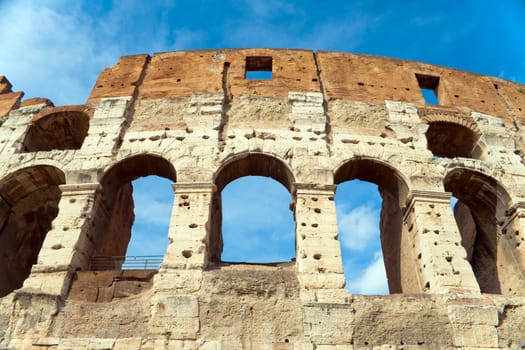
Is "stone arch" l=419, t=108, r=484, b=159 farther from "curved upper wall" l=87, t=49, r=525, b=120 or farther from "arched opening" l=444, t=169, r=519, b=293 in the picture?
"arched opening" l=444, t=169, r=519, b=293

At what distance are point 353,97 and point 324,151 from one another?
213cm

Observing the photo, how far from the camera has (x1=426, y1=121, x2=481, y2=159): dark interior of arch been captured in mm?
9938

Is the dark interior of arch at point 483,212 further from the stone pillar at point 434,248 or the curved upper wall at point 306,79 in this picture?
the curved upper wall at point 306,79

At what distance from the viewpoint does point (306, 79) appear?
10.4m

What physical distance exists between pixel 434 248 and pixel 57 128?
28.1 feet

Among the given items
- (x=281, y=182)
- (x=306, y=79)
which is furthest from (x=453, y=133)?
(x=281, y=182)

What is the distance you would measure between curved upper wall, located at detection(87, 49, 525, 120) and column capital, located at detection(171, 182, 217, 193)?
280 cm

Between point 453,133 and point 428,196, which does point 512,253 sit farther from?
point 453,133

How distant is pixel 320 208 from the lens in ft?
25.1

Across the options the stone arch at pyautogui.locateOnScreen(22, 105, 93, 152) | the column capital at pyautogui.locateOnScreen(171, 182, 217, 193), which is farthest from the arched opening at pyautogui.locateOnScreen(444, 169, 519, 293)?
the stone arch at pyautogui.locateOnScreen(22, 105, 93, 152)

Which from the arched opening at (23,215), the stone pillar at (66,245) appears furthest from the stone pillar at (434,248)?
the arched opening at (23,215)

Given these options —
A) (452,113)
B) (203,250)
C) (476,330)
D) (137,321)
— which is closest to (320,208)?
(203,250)

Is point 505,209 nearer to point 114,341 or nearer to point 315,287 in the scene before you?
point 315,287

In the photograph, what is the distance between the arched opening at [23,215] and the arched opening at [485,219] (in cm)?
818
